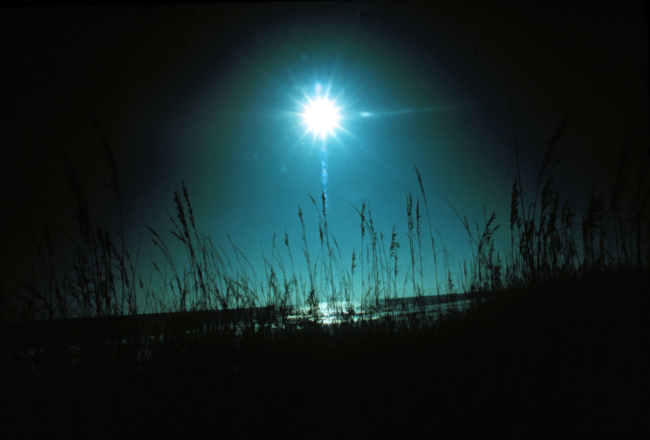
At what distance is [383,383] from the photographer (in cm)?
136

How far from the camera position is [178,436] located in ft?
3.81

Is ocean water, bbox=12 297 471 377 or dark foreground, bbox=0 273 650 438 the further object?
ocean water, bbox=12 297 471 377

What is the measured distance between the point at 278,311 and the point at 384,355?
158 cm

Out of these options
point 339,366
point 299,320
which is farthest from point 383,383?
point 299,320

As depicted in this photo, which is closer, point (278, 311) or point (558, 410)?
point (558, 410)

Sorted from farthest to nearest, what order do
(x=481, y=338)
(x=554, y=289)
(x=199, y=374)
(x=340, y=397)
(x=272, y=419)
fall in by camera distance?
(x=554, y=289), (x=481, y=338), (x=199, y=374), (x=340, y=397), (x=272, y=419)

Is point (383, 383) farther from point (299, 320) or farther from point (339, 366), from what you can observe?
point (299, 320)

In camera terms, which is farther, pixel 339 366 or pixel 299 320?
pixel 299 320

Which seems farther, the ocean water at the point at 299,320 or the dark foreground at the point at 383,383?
the ocean water at the point at 299,320

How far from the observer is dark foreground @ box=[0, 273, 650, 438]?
112 centimetres

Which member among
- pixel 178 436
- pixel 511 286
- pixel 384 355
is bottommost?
pixel 178 436

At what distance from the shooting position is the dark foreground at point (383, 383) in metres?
1.12

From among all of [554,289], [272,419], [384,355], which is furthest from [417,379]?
[554,289]

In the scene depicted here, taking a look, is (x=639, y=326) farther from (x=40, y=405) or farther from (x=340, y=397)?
(x=40, y=405)
